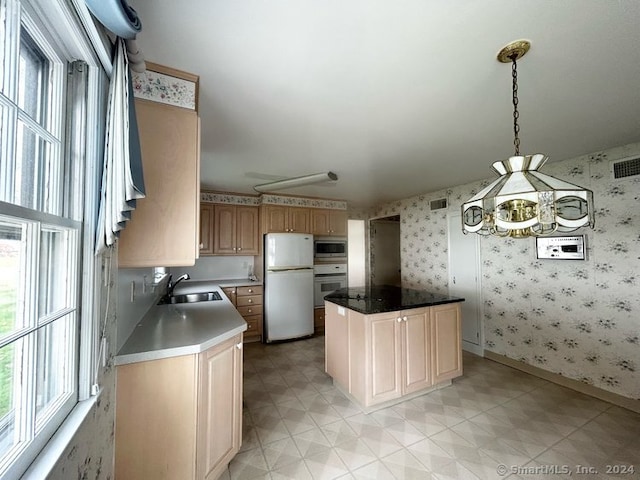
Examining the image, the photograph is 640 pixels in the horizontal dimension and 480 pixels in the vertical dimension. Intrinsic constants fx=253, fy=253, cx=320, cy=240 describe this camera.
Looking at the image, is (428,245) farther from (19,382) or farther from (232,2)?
(19,382)

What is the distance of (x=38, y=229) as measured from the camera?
0.69 metres

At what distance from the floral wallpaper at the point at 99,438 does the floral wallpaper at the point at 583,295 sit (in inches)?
147

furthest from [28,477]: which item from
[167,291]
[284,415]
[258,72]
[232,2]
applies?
[167,291]

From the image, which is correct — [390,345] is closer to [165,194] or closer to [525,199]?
[525,199]

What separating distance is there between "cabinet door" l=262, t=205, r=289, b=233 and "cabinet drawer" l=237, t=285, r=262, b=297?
91 centimetres

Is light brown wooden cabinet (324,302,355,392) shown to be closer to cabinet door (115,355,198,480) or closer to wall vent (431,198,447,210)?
cabinet door (115,355,198,480)

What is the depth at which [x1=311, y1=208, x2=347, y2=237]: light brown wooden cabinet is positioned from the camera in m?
4.46

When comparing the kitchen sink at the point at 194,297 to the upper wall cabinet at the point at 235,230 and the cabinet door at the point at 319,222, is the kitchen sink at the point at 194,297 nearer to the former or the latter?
the upper wall cabinet at the point at 235,230

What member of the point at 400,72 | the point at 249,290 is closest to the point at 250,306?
the point at 249,290

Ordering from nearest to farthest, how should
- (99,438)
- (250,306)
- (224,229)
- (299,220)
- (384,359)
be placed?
(99,438), (384,359), (250,306), (224,229), (299,220)

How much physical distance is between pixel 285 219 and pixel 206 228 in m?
1.25

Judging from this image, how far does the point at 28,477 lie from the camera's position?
59 centimetres

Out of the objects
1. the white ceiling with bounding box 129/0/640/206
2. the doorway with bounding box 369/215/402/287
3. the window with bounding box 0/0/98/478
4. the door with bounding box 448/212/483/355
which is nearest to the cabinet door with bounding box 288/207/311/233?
the doorway with bounding box 369/215/402/287

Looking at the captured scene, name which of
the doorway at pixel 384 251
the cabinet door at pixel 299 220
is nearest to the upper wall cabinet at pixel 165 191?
the cabinet door at pixel 299 220
